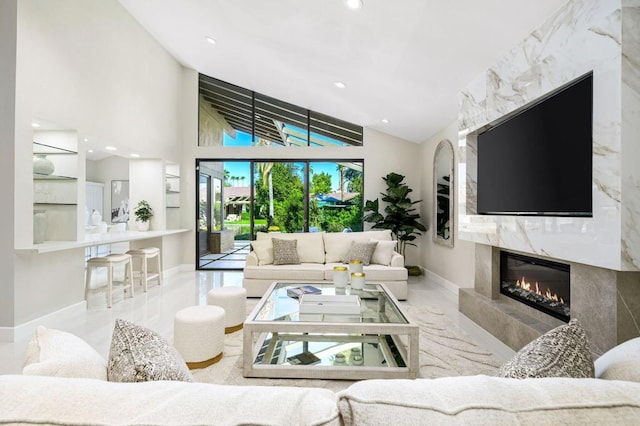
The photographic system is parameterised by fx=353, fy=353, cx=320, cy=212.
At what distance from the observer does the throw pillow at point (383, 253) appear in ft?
16.3

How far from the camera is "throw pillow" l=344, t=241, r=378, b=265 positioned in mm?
4969

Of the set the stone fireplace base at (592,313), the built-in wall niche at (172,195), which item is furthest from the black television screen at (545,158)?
the built-in wall niche at (172,195)

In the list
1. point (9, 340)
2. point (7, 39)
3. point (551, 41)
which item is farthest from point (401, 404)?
point (7, 39)

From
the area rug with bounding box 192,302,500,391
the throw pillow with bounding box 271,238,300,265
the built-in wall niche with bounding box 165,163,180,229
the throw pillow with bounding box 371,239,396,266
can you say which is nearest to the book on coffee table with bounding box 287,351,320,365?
the area rug with bounding box 192,302,500,391

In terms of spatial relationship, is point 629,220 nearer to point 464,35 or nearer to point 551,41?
point 551,41

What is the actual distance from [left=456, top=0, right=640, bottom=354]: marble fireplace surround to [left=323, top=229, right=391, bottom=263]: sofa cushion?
2.45 meters

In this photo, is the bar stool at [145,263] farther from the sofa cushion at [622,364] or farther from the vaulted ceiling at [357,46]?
the sofa cushion at [622,364]

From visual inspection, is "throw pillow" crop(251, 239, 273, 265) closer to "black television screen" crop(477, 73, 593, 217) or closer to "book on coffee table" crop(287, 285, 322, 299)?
"book on coffee table" crop(287, 285, 322, 299)

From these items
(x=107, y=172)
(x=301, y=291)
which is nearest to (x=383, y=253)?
(x=301, y=291)

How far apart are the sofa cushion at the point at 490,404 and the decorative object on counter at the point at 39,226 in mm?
4235

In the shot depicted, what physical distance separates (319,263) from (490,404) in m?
4.59

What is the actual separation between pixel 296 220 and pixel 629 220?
5708 mm

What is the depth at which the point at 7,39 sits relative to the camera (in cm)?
330

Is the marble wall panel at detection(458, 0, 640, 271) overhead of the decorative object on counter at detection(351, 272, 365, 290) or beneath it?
overhead
